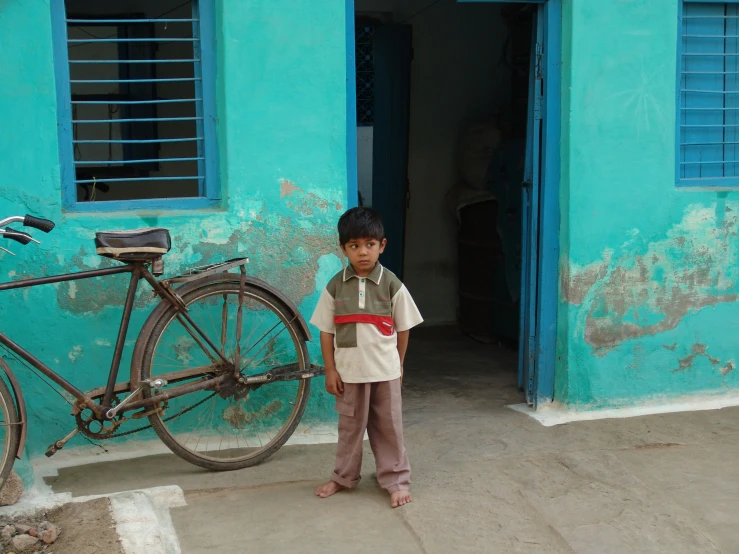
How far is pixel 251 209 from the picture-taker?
15.0 feet

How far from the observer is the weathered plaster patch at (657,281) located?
5.13m

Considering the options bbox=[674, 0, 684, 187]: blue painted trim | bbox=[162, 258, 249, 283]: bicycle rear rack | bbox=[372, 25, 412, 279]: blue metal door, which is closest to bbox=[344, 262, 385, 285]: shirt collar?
bbox=[162, 258, 249, 283]: bicycle rear rack

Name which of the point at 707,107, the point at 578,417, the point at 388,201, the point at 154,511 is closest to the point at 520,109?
the point at 388,201

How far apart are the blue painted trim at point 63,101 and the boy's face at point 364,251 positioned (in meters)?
1.51

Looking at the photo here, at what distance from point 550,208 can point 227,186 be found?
185cm

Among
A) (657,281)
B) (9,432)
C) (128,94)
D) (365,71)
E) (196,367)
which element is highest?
(365,71)

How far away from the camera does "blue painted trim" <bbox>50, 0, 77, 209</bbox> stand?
4.27m

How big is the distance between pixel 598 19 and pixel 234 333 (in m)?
2.66

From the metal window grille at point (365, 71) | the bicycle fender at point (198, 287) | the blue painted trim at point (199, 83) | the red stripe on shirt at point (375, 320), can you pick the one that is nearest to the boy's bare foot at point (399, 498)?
the red stripe on shirt at point (375, 320)

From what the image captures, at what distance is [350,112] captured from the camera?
4.70 metres

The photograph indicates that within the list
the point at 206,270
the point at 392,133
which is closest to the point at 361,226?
the point at 206,270

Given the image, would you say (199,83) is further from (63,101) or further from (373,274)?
(373,274)

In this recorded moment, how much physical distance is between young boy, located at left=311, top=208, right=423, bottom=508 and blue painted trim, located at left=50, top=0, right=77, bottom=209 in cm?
145

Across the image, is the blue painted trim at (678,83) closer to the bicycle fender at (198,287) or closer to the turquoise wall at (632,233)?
the turquoise wall at (632,233)
